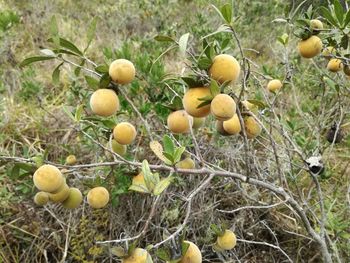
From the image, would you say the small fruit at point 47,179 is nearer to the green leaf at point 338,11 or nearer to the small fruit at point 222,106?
the small fruit at point 222,106

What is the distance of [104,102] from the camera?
1.02 m

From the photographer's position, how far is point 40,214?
2.26m

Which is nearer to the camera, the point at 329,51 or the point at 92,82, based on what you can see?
the point at 92,82

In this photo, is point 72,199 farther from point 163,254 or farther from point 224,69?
point 224,69

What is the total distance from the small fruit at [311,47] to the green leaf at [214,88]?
55 centimetres

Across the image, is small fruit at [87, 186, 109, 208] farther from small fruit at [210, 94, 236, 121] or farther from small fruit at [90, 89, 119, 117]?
small fruit at [210, 94, 236, 121]

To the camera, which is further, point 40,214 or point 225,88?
point 40,214

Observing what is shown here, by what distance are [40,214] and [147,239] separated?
0.60m

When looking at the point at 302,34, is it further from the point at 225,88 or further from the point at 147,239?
the point at 147,239

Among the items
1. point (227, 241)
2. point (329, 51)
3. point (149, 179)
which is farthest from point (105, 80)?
point (329, 51)

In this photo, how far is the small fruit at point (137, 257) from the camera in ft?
2.84

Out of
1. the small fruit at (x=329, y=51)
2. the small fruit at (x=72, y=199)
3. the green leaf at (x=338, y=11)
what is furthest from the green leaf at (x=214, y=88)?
the small fruit at (x=329, y=51)

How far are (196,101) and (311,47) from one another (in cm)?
56

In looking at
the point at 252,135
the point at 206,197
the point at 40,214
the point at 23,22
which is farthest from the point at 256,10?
the point at 252,135
